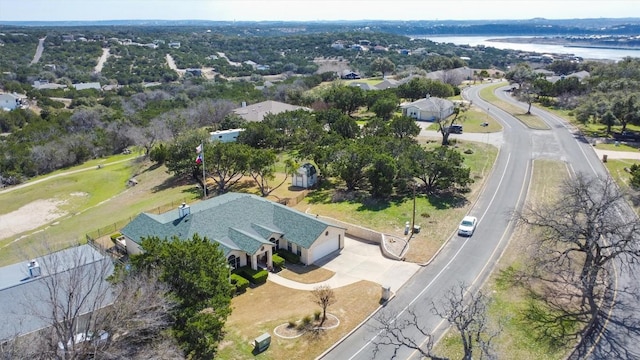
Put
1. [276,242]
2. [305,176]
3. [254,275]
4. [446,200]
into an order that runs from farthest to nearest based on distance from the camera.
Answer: [305,176], [446,200], [276,242], [254,275]

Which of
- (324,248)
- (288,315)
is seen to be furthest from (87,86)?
(288,315)

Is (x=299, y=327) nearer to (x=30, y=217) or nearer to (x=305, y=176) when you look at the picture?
(x=305, y=176)

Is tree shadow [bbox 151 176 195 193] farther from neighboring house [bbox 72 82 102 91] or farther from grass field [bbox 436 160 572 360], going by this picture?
neighboring house [bbox 72 82 102 91]

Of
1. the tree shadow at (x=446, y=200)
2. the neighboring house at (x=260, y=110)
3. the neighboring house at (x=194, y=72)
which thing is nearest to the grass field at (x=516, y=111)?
the tree shadow at (x=446, y=200)

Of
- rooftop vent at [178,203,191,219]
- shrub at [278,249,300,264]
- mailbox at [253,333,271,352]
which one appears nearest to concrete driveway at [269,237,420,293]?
shrub at [278,249,300,264]

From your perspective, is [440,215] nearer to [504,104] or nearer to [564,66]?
[504,104]

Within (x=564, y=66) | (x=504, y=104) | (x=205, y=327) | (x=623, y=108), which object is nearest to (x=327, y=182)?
(x=205, y=327)
